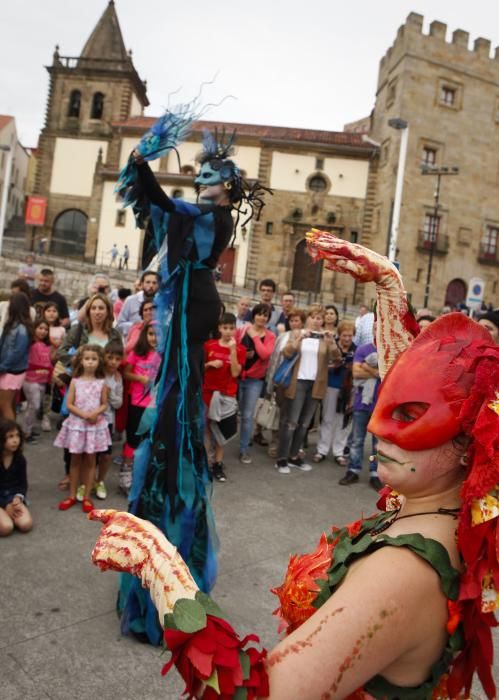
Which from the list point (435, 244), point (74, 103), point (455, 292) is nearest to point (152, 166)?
point (74, 103)

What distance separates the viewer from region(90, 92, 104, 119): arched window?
39.7m

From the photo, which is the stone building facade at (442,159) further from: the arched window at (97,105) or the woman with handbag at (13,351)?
the woman with handbag at (13,351)

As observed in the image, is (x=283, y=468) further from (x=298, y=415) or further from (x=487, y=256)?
(x=487, y=256)

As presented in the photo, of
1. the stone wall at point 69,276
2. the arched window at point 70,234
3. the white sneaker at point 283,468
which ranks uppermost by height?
the arched window at point 70,234

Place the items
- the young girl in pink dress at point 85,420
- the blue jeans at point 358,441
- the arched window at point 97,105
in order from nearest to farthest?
the young girl in pink dress at point 85,420, the blue jeans at point 358,441, the arched window at point 97,105

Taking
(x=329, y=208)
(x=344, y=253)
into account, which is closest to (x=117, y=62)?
(x=329, y=208)

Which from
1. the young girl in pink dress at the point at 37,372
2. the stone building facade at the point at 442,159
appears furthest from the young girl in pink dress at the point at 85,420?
the stone building facade at the point at 442,159

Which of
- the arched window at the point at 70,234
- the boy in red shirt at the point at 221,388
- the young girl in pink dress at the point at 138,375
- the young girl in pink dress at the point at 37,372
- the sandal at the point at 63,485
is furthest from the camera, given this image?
the arched window at the point at 70,234

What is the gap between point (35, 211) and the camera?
3775 cm

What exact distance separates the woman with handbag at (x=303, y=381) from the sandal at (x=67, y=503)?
252 centimetres

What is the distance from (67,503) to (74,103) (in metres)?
41.2

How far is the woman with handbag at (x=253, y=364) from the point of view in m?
6.97

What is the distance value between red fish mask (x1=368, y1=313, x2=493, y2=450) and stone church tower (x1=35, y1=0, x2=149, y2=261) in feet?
123

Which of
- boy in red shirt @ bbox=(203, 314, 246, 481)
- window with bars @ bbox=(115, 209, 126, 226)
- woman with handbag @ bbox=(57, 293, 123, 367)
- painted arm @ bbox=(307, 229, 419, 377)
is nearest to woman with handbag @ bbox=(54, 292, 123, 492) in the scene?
woman with handbag @ bbox=(57, 293, 123, 367)
